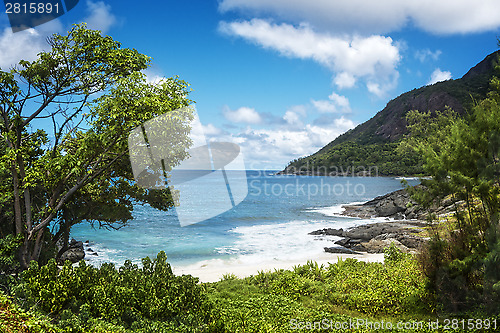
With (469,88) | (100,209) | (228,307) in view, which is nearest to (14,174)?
(100,209)

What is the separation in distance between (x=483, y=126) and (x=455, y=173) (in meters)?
1.10

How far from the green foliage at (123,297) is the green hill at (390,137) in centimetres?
9968

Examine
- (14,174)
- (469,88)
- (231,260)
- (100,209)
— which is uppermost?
(469,88)

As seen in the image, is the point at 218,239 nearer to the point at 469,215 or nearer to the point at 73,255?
the point at 73,255

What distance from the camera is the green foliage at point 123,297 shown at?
6.23 meters

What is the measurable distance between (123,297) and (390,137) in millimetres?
163700

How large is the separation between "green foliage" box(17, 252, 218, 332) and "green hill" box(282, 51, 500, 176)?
99.7 meters

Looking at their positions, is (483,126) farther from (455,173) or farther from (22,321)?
(22,321)

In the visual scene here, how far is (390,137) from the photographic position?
509 feet

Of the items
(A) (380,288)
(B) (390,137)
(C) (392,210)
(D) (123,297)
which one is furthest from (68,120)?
(B) (390,137)

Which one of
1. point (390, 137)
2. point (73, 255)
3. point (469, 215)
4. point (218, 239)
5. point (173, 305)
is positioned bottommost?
point (218, 239)

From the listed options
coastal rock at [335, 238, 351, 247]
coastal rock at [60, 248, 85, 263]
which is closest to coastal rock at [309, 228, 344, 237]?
coastal rock at [335, 238, 351, 247]

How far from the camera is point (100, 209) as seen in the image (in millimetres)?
12156

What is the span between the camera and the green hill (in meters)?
123
